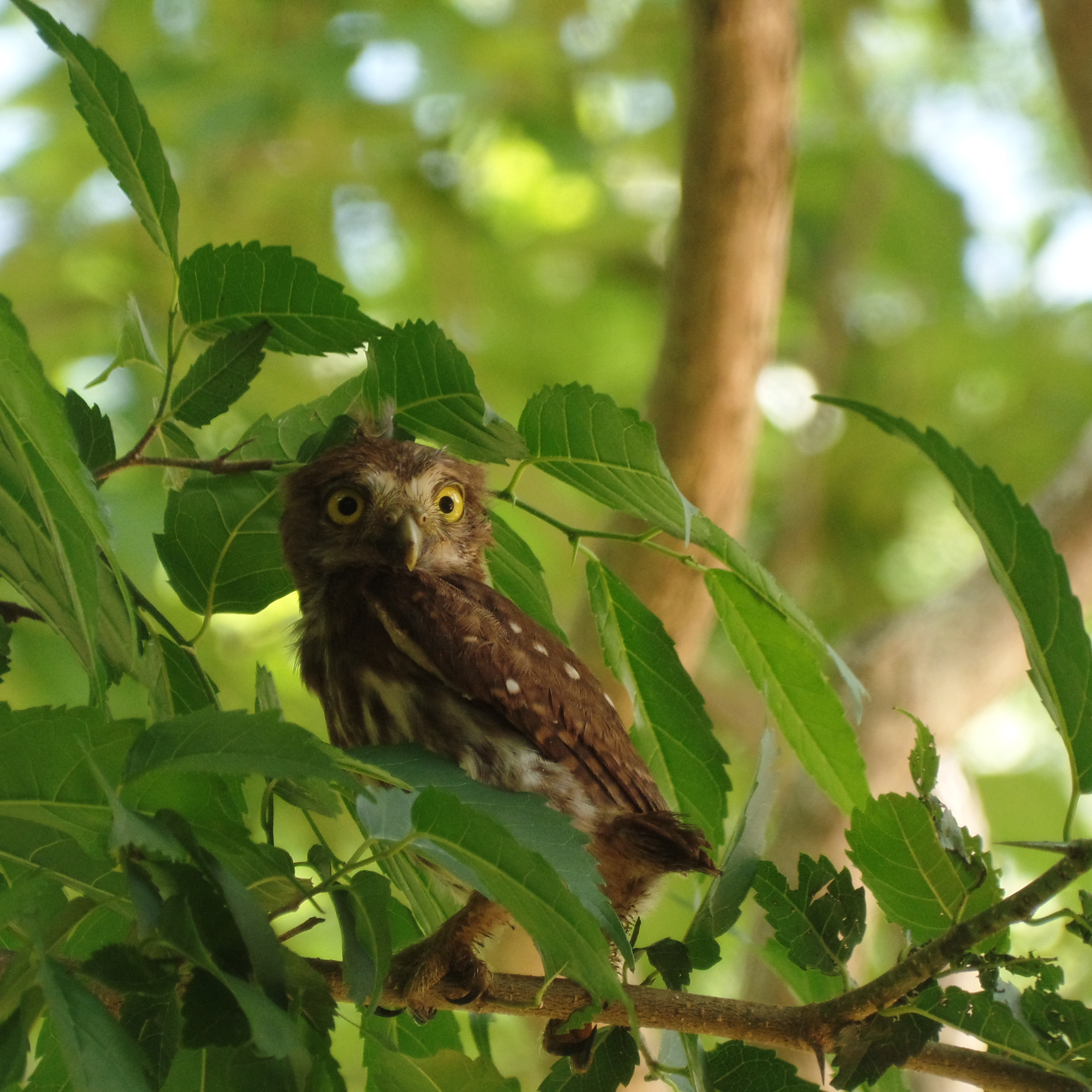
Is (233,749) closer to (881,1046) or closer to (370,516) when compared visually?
(881,1046)

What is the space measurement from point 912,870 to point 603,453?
59 centimetres

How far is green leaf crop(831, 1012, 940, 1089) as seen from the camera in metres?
1.37

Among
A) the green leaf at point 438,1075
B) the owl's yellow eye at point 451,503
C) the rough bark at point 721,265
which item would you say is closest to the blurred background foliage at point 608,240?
the rough bark at point 721,265

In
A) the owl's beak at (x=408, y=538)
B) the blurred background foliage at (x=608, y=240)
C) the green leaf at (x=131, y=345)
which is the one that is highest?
the blurred background foliage at (x=608, y=240)

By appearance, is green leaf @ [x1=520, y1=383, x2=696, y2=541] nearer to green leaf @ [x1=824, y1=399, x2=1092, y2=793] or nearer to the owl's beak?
green leaf @ [x1=824, y1=399, x2=1092, y2=793]

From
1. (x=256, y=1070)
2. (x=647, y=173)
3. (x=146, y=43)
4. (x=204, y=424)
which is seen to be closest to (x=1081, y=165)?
(x=647, y=173)

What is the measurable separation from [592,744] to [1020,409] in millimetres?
4473

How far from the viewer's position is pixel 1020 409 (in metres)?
5.73

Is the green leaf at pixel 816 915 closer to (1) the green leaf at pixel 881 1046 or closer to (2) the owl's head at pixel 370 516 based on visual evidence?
(1) the green leaf at pixel 881 1046

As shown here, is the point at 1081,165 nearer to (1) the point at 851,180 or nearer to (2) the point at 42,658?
(1) the point at 851,180

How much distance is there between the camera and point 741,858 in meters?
1.55

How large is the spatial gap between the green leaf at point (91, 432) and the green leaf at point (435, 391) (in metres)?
0.33

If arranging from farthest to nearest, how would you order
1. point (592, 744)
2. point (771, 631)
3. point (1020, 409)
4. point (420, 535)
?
point (1020, 409)
point (420, 535)
point (592, 744)
point (771, 631)

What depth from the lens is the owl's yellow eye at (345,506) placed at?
7.39ft
